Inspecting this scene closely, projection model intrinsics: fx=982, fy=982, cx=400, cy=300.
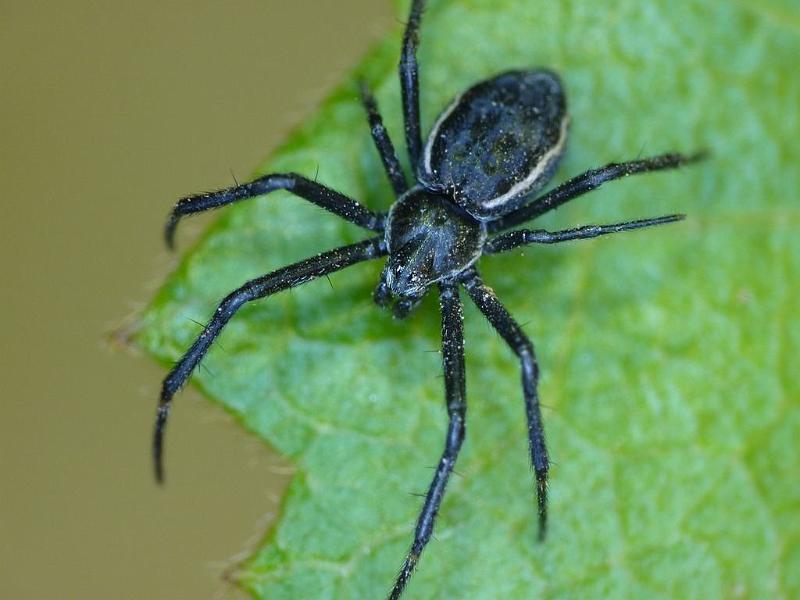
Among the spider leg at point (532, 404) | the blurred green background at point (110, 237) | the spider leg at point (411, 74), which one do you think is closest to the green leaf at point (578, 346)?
the spider leg at point (411, 74)

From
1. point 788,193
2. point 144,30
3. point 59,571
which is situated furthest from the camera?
point 144,30

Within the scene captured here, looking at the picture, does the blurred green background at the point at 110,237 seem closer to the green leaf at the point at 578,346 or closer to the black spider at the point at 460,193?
the black spider at the point at 460,193

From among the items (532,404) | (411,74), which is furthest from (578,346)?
(411,74)

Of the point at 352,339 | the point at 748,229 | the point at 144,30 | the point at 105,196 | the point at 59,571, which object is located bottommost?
the point at 59,571

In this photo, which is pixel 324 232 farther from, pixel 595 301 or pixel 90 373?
pixel 90 373

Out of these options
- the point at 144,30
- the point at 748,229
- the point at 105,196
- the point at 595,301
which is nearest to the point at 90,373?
the point at 105,196

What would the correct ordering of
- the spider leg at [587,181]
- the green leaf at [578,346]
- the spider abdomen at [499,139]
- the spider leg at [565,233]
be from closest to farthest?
the green leaf at [578,346] < the spider leg at [565,233] < the spider leg at [587,181] < the spider abdomen at [499,139]
